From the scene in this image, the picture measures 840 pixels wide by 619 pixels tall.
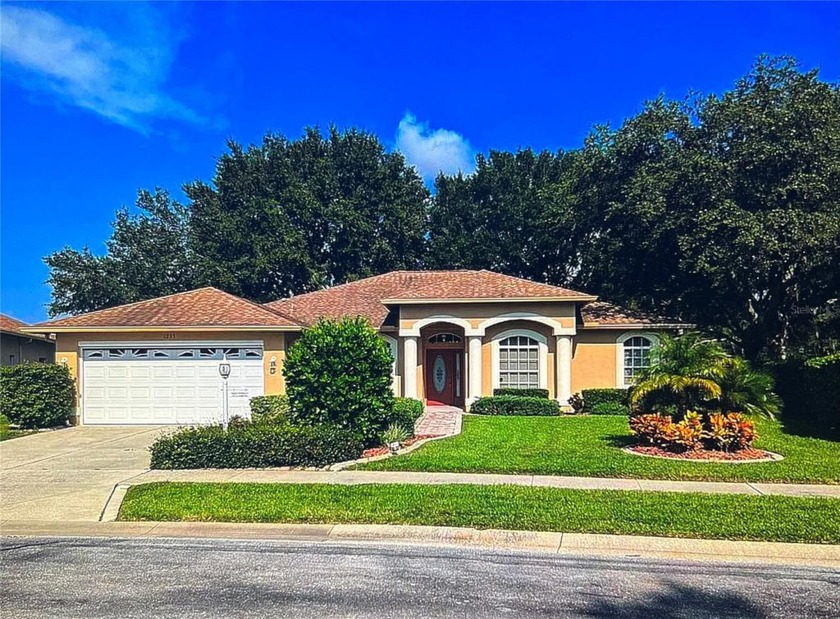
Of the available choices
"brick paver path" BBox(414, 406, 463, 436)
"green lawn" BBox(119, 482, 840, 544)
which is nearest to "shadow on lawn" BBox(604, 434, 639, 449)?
"brick paver path" BBox(414, 406, 463, 436)

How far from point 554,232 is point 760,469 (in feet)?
70.9

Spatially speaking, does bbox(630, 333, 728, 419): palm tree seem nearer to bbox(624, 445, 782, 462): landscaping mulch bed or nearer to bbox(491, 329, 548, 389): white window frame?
bbox(624, 445, 782, 462): landscaping mulch bed

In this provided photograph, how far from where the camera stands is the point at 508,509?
27.9ft

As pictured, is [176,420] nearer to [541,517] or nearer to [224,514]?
[224,514]

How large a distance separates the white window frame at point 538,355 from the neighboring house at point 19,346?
16.6 meters

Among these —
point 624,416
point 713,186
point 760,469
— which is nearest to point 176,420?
point 624,416

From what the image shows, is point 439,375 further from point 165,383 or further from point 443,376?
point 165,383

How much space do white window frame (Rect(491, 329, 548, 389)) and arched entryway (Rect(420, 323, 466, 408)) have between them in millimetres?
1422

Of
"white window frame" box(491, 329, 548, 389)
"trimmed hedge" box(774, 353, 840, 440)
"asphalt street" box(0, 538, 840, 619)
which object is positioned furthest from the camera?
"white window frame" box(491, 329, 548, 389)

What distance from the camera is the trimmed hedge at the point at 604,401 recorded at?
20.7 meters

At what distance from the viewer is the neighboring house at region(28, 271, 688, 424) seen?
1936cm

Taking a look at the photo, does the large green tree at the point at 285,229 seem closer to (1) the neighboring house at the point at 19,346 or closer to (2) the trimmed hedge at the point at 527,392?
(1) the neighboring house at the point at 19,346

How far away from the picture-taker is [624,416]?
20.1 m

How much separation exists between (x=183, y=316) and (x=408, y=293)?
24.4 feet
